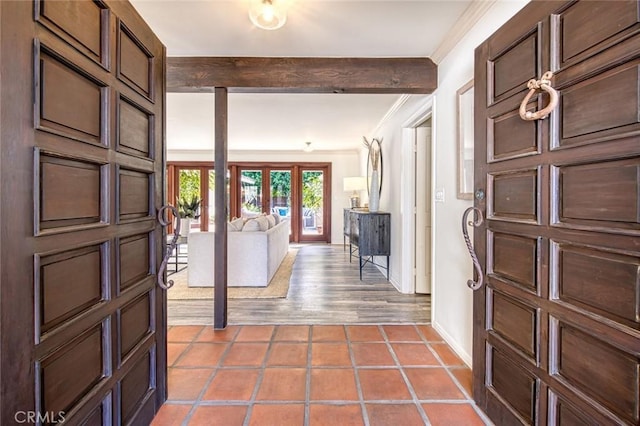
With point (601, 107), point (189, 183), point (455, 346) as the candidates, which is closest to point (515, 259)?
point (601, 107)

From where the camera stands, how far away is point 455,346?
2367mm

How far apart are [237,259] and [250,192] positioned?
4.38 m

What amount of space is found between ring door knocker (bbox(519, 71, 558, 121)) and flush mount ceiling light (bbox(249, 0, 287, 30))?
1.33 m

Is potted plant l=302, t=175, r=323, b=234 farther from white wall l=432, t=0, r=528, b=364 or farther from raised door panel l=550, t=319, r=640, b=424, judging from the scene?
raised door panel l=550, t=319, r=640, b=424

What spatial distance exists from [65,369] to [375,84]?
2613 millimetres

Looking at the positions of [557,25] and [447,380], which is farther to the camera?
[447,380]

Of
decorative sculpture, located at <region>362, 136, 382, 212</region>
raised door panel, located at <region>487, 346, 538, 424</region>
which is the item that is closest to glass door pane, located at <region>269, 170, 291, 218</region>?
decorative sculpture, located at <region>362, 136, 382, 212</region>

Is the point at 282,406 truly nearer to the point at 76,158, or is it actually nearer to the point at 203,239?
the point at 76,158

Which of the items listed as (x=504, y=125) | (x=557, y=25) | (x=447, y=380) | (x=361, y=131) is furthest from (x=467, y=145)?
(x=361, y=131)

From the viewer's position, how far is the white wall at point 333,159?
8.05 metres

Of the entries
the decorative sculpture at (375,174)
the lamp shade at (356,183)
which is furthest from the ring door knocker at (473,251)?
the lamp shade at (356,183)

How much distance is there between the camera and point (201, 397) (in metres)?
1.82

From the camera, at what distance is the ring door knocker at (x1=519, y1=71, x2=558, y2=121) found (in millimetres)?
1138

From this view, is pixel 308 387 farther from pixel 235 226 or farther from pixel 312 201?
pixel 312 201
